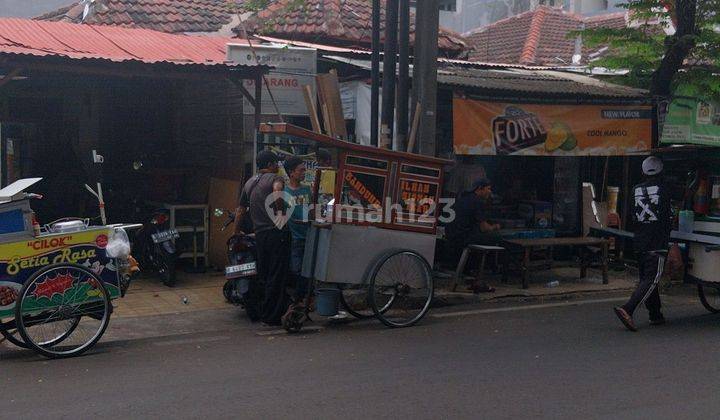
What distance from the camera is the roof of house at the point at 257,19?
15.5 meters

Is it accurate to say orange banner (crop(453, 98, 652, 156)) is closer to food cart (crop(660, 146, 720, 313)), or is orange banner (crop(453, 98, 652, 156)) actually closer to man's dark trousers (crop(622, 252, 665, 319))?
food cart (crop(660, 146, 720, 313))

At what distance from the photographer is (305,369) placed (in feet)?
21.6

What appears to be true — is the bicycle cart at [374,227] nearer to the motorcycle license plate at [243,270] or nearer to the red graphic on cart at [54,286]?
the motorcycle license plate at [243,270]

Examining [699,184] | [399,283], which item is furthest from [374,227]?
[699,184]

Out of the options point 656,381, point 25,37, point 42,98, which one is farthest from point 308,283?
point 42,98

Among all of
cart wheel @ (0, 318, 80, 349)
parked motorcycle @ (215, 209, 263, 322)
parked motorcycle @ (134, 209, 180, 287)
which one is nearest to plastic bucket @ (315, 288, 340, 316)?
parked motorcycle @ (215, 209, 263, 322)

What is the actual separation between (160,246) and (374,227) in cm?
343

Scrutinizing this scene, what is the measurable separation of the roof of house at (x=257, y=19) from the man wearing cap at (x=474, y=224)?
19.3 feet

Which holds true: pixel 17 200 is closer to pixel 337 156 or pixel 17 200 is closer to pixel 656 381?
pixel 337 156

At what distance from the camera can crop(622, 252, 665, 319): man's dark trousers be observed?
8217mm

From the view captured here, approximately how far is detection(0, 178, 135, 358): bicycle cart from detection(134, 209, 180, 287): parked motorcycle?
2835mm

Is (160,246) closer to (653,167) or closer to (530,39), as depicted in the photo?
(653,167)

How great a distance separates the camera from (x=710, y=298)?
30.5 ft

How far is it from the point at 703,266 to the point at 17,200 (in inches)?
Answer: 267
